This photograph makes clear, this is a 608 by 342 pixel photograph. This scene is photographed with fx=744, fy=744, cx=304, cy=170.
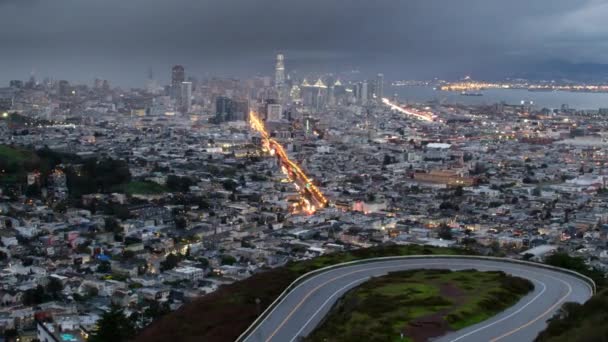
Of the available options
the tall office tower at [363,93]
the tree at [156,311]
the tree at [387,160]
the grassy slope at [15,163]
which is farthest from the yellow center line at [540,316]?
the tall office tower at [363,93]

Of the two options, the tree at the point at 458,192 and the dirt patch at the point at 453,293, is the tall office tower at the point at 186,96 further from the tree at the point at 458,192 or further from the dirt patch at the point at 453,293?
the dirt patch at the point at 453,293

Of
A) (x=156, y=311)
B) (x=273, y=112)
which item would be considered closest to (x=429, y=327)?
(x=156, y=311)

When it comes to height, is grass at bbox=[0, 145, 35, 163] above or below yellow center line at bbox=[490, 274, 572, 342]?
below

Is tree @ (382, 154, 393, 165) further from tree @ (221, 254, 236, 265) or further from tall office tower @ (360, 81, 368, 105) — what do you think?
tall office tower @ (360, 81, 368, 105)

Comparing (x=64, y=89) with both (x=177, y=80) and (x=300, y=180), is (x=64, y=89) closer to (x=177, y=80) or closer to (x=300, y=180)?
(x=177, y=80)

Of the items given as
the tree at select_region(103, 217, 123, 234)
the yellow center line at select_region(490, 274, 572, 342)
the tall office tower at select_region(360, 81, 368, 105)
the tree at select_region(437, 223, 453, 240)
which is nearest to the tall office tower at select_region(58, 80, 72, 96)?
the tall office tower at select_region(360, 81, 368, 105)

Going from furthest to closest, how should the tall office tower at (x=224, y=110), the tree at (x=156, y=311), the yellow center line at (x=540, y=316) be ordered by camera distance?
1. the tall office tower at (x=224, y=110)
2. the tree at (x=156, y=311)
3. the yellow center line at (x=540, y=316)
